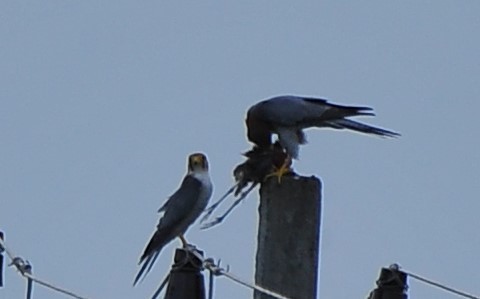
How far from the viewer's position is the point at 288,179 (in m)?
6.37

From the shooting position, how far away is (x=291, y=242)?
20.3ft

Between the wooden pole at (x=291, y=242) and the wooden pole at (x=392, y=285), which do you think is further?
the wooden pole at (x=392, y=285)

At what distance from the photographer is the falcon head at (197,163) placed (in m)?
8.40

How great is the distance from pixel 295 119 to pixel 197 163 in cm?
134

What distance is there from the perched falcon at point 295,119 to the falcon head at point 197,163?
0.98 feet

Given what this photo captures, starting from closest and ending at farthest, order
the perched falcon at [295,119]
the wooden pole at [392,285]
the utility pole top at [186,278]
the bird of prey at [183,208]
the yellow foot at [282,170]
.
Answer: the utility pole top at [186,278] → the yellow foot at [282,170] → the wooden pole at [392,285] → the bird of prey at [183,208] → the perched falcon at [295,119]

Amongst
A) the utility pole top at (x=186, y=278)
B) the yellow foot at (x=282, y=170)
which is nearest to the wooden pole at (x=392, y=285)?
the yellow foot at (x=282, y=170)

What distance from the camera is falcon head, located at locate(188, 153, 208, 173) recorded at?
8398mm

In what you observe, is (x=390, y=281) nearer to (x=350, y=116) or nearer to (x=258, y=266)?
(x=258, y=266)

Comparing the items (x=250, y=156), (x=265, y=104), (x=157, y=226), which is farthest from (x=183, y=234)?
(x=265, y=104)

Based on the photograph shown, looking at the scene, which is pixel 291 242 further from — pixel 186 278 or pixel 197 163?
pixel 197 163

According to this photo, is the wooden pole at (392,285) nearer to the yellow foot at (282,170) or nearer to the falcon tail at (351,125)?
the yellow foot at (282,170)

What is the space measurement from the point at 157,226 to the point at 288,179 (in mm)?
2121

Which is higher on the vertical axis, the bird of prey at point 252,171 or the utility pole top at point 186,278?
the bird of prey at point 252,171
